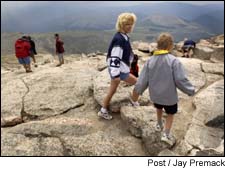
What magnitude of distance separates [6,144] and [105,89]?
3.21 meters

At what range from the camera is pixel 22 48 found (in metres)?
13.6

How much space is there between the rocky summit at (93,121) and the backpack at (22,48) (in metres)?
1.95

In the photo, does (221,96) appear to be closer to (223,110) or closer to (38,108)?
(223,110)

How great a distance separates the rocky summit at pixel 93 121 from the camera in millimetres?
8180

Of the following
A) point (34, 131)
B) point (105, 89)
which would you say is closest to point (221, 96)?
point (105, 89)

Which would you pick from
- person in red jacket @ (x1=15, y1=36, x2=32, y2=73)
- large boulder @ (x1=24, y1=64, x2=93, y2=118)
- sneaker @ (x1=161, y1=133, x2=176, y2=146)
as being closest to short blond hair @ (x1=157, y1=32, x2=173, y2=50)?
sneaker @ (x1=161, y1=133, x2=176, y2=146)

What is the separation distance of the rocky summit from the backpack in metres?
1.95

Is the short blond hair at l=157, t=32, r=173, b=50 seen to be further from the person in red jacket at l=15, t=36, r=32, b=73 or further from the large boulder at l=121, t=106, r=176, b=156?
the person in red jacket at l=15, t=36, r=32, b=73

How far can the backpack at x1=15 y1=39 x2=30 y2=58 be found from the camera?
1326 centimetres

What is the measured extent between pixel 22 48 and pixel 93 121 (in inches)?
233

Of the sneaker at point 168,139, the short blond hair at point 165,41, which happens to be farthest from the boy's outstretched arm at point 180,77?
the sneaker at point 168,139

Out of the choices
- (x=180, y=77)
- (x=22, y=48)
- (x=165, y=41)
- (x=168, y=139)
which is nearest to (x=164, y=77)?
(x=180, y=77)

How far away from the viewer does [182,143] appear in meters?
7.92

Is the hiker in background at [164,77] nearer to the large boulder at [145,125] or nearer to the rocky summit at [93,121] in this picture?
the large boulder at [145,125]
